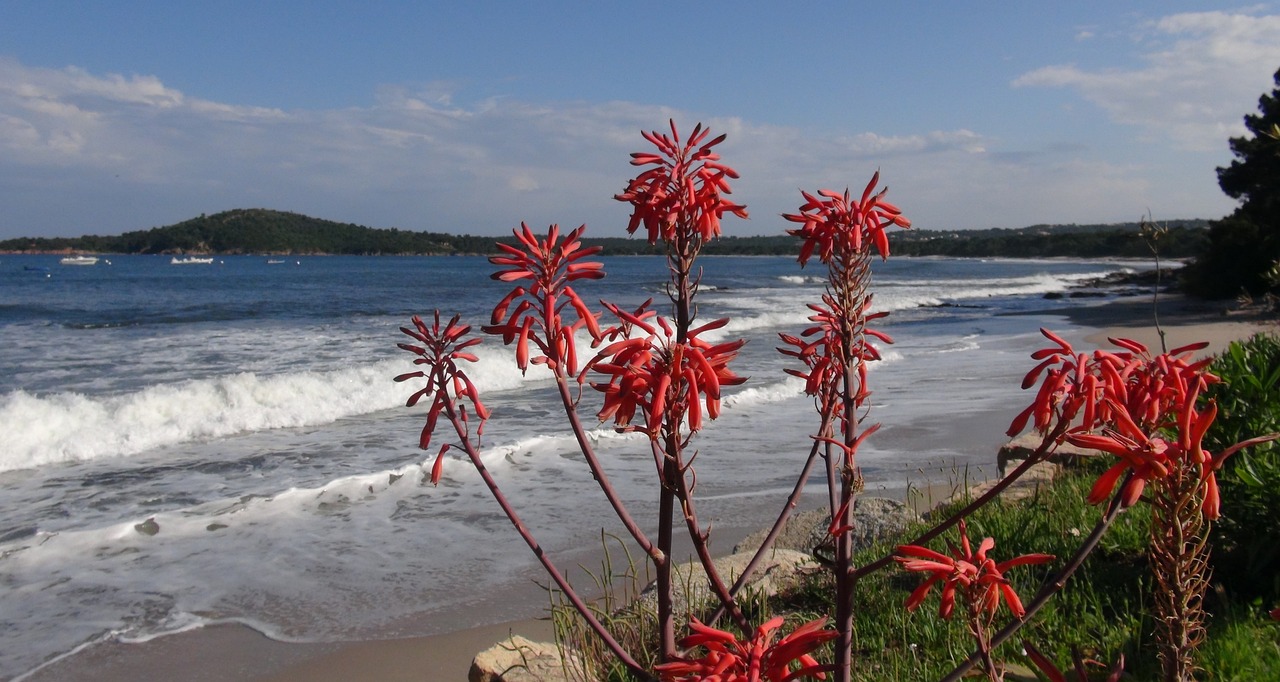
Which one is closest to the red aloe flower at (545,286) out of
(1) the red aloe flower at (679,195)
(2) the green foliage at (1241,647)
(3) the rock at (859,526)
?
(1) the red aloe flower at (679,195)

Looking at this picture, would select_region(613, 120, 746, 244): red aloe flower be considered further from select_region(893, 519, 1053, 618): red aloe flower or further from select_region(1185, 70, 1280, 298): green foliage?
Result: select_region(1185, 70, 1280, 298): green foliage

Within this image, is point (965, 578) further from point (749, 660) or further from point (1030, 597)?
point (1030, 597)

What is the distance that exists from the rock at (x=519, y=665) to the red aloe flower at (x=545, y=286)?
2269 millimetres

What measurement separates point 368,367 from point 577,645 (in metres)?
12.9

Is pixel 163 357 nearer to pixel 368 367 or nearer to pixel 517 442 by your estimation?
pixel 368 367

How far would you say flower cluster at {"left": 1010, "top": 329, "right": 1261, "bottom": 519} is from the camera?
143 cm

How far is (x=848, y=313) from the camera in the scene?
208 cm

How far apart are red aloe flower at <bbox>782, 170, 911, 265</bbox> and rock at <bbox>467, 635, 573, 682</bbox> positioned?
2404 millimetres

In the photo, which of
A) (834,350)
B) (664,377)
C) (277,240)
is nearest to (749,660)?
(664,377)

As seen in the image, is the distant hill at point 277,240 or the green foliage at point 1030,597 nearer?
the green foliage at point 1030,597

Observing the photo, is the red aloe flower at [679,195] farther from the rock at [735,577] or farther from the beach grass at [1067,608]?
the rock at [735,577]

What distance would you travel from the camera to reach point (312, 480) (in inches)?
A: 356

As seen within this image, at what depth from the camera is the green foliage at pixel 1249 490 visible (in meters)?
3.89

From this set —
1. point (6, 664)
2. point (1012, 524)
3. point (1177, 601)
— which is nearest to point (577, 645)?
point (1012, 524)
